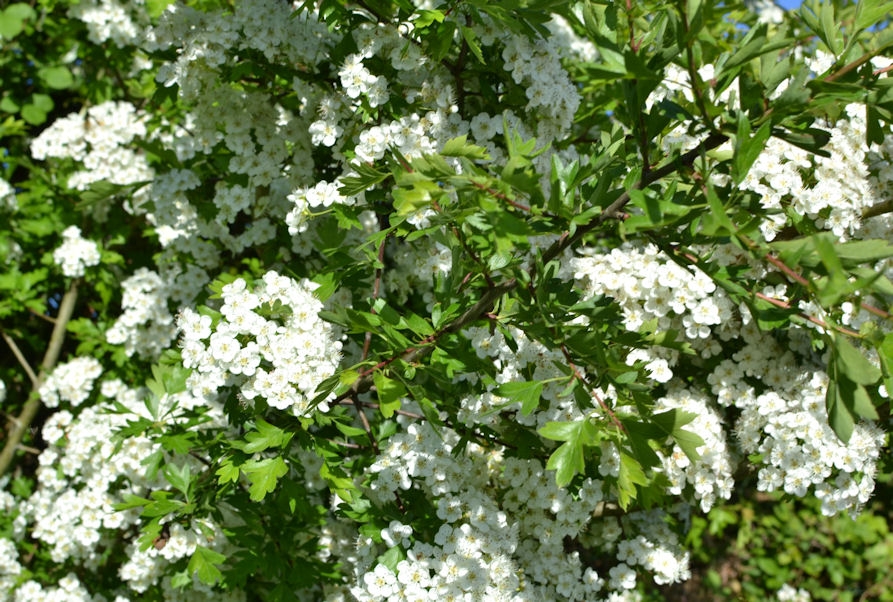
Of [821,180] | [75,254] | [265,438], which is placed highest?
[75,254]

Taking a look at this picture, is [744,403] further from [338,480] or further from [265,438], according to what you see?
[265,438]

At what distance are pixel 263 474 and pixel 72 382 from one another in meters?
2.05

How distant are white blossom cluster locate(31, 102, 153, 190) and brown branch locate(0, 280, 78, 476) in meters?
0.65

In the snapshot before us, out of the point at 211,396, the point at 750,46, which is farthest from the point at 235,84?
the point at 750,46

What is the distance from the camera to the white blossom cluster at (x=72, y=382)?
12.5 feet

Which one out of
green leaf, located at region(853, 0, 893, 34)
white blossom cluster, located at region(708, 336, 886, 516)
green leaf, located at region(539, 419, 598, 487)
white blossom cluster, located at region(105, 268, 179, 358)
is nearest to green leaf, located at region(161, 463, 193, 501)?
white blossom cluster, located at region(105, 268, 179, 358)

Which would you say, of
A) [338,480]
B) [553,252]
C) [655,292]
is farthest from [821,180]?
[338,480]

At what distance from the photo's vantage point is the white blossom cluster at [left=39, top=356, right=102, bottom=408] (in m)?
3.81

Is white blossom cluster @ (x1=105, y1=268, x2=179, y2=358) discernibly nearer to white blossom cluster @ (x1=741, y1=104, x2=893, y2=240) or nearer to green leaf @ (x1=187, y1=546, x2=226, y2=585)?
green leaf @ (x1=187, y1=546, x2=226, y2=585)

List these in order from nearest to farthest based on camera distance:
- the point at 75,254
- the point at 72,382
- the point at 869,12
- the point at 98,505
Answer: the point at 869,12
the point at 98,505
the point at 72,382
the point at 75,254

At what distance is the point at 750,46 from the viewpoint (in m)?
1.61

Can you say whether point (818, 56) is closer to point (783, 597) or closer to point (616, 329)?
point (616, 329)

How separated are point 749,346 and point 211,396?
6.61 feet

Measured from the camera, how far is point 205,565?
8.70 ft
